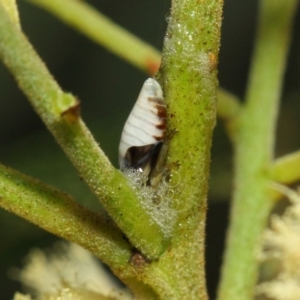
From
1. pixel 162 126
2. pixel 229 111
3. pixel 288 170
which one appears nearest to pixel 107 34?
pixel 229 111

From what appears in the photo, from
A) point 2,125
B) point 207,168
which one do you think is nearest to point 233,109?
point 207,168

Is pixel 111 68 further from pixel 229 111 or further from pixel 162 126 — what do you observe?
pixel 162 126

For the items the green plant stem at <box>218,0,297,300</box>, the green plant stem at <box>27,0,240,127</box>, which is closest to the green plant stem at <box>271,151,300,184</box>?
the green plant stem at <box>218,0,297,300</box>

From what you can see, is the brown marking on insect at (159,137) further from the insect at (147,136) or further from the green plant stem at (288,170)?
the green plant stem at (288,170)

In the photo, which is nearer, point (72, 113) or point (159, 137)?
point (72, 113)

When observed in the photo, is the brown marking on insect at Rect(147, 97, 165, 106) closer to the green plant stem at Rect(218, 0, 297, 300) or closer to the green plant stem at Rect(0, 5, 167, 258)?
the green plant stem at Rect(0, 5, 167, 258)

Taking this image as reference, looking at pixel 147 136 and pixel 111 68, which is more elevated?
pixel 111 68
